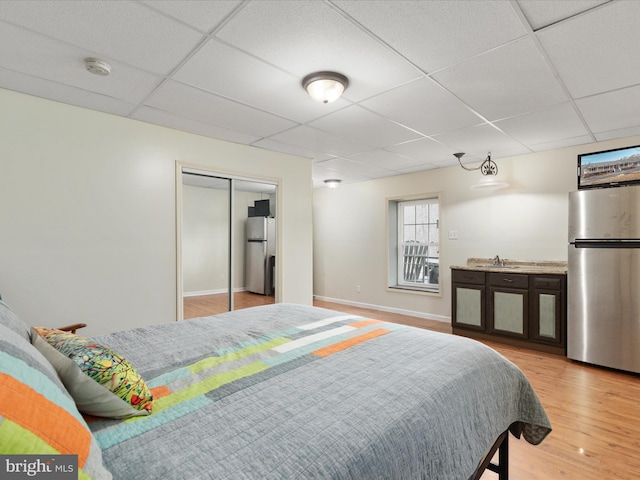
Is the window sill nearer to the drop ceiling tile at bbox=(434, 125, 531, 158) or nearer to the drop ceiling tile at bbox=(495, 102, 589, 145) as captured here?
the drop ceiling tile at bbox=(434, 125, 531, 158)

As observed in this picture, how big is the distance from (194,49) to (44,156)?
1.69 meters

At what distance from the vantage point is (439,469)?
3.61 ft

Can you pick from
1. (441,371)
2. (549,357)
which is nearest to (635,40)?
(441,371)

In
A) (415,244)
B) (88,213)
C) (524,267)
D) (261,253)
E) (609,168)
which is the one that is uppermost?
(609,168)

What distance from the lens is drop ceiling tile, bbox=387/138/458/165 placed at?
3.88m

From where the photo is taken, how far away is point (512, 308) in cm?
404

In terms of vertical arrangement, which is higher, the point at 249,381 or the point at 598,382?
the point at 249,381

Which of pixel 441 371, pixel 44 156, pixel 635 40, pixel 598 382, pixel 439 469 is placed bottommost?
pixel 598 382

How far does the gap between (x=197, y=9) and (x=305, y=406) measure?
189cm

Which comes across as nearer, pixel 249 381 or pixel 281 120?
pixel 249 381

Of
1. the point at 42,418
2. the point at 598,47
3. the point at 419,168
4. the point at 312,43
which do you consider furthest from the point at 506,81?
the point at 42,418

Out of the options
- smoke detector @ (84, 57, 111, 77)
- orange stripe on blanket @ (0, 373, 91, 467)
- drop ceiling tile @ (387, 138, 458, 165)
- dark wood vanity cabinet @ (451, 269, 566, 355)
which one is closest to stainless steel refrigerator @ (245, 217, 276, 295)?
drop ceiling tile @ (387, 138, 458, 165)

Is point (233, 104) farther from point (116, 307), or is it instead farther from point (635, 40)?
point (635, 40)

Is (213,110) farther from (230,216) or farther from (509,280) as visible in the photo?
(509,280)
